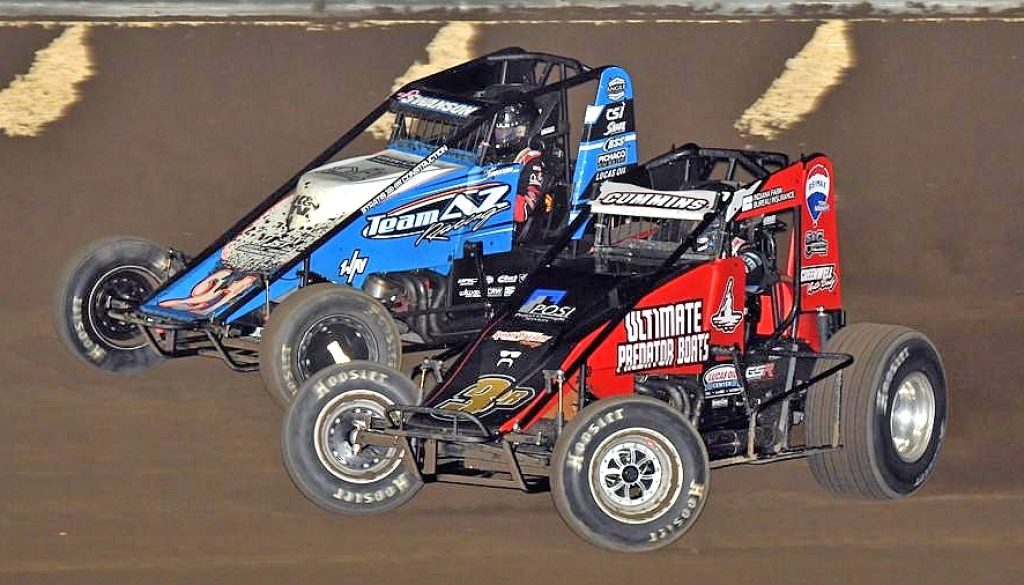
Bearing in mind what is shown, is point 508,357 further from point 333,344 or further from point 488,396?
point 333,344

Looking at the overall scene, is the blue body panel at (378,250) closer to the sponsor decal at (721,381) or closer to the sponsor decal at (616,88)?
the sponsor decal at (616,88)

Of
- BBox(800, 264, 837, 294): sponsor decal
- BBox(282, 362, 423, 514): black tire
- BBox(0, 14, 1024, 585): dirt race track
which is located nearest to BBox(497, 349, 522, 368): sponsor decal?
BBox(282, 362, 423, 514): black tire

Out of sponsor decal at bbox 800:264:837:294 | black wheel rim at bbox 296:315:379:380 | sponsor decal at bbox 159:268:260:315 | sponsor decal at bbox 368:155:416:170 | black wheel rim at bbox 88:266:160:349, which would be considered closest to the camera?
sponsor decal at bbox 800:264:837:294

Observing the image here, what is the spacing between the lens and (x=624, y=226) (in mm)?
11992

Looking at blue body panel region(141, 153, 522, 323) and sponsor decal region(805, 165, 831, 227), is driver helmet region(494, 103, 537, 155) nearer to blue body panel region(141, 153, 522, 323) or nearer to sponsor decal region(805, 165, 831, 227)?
blue body panel region(141, 153, 522, 323)

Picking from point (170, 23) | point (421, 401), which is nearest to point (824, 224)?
point (421, 401)

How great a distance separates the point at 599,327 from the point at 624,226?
4.93 feet

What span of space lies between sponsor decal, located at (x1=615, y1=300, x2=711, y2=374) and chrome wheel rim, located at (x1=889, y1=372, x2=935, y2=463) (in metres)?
1.24

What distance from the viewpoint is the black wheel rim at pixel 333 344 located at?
12.5 m

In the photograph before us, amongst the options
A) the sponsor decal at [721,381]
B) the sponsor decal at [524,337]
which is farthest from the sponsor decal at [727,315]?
the sponsor decal at [524,337]

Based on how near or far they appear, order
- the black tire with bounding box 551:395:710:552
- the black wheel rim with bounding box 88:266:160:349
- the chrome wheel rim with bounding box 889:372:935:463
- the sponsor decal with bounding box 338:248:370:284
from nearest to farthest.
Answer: the black tire with bounding box 551:395:710:552 < the chrome wheel rim with bounding box 889:372:935:463 < the sponsor decal with bounding box 338:248:370:284 < the black wheel rim with bounding box 88:266:160:349

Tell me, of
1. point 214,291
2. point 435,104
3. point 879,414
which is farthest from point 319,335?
point 879,414

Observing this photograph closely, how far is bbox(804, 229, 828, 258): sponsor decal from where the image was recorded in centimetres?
1167

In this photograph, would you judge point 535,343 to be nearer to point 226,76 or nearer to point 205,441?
point 205,441
